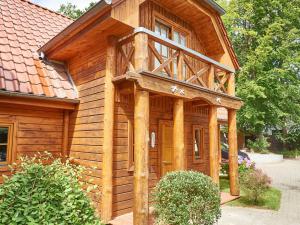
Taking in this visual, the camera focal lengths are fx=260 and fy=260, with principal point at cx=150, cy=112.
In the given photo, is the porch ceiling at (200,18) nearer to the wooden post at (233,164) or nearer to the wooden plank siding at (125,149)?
the wooden plank siding at (125,149)

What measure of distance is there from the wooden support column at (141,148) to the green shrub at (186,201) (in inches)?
12.1

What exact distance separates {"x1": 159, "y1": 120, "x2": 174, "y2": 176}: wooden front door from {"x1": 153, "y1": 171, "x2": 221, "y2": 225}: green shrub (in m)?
2.71

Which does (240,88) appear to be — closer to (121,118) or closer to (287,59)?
(287,59)

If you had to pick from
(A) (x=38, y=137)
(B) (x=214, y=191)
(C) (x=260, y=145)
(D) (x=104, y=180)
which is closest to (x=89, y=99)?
(A) (x=38, y=137)

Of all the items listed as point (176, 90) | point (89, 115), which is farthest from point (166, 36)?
point (89, 115)

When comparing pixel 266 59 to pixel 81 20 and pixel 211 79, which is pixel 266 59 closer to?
pixel 211 79

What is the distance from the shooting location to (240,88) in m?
22.7

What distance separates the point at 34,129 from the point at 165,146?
3962 mm

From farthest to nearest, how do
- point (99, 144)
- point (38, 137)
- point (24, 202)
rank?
point (38, 137) → point (99, 144) → point (24, 202)

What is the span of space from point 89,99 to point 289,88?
69.6ft

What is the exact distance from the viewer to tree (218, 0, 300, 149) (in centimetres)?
2239

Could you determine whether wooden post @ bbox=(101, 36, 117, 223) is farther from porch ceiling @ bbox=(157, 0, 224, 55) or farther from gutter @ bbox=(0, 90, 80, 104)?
porch ceiling @ bbox=(157, 0, 224, 55)

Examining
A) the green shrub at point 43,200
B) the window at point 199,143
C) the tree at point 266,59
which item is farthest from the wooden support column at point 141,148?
the tree at point 266,59

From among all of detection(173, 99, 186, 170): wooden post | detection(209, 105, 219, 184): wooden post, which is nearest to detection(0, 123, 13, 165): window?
detection(173, 99, 186, 170): wooden post
